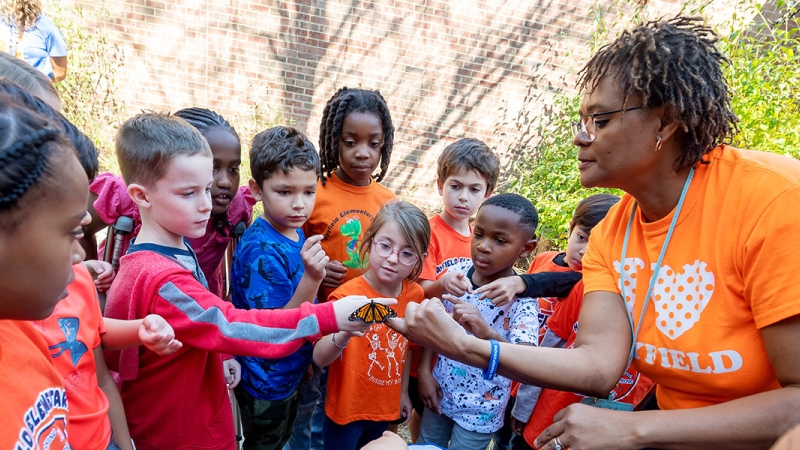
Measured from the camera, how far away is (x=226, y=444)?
90.7 inches

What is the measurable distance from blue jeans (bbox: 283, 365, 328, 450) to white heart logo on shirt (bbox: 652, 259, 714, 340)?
1.98 metres

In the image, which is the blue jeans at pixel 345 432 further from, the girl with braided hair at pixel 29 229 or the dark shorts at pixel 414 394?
the girl with braided hair at pixel 29 229

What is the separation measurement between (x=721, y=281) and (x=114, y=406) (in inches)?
94.5

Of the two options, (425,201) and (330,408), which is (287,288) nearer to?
(330,408)

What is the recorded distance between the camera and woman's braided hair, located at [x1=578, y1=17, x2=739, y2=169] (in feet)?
6.27

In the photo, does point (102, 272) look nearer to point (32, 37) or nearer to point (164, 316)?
point (164, 316)

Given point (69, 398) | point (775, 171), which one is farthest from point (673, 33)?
point (69, 398)

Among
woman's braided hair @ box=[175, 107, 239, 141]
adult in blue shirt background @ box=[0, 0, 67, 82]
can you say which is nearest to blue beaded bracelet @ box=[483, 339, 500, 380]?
woman's braided hair @ box=[175, 107, 239, 141]

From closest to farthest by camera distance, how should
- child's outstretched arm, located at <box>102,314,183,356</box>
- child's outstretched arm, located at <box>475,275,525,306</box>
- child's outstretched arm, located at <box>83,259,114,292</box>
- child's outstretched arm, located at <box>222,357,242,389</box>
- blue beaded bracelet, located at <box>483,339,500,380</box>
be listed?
1. child's outstretched arm, located at <box>102,314,183,356</box>
2. blue beaded bracelet, located at <box>483,339,500,380</box>
3. child's outstretched arm, located at <box>83,259,114,292</box>
4. child's outstretched arm, located at <box>222,357,242,389</box>
5. child's outstretched arm, located at <box>475,275,525,306</box>

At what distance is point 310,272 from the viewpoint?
2.47 meters

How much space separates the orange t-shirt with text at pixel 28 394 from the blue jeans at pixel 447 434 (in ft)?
6.72

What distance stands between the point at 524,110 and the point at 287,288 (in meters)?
6.17

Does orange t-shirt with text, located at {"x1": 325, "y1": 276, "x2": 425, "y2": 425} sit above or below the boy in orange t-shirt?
below

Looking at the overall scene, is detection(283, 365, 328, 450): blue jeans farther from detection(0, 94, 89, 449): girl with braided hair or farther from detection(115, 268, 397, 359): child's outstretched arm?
detection(0, 94, 89, 449): girl with braided hair
